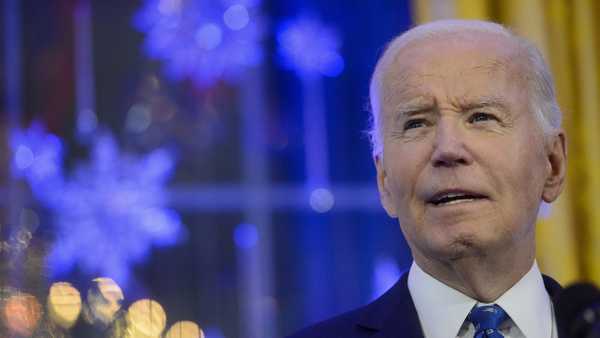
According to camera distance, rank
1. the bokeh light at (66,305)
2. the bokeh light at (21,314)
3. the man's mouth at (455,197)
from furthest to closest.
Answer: the bokeh light at (66,305)
the bokeh light at (21,314)
the man's mouth at (455,197)

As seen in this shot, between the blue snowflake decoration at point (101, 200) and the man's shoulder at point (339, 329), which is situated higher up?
the blue snowflake decoration at point (101, 200)

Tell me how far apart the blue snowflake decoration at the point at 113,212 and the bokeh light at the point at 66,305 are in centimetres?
12

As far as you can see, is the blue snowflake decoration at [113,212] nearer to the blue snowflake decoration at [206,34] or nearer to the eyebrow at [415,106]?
the blue snowflake decoration at [206,34]

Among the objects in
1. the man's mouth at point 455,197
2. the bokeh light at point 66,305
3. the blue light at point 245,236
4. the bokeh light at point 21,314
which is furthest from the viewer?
the blue light at point 245,236

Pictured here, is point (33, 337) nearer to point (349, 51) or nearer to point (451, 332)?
point (451, 332)

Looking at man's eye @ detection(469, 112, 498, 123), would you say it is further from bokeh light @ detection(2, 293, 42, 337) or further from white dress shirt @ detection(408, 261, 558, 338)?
bokeh light @ detection(2, 293, 42, 337)

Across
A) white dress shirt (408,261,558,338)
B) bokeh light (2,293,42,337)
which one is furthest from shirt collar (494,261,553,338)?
bokeh light (2,293,42,337)

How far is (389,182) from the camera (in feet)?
5.51

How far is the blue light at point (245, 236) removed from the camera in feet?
10.5

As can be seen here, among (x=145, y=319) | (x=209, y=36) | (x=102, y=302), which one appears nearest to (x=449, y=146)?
(x=145, y=319)

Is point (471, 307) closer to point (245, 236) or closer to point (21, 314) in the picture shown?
point (21, 314)

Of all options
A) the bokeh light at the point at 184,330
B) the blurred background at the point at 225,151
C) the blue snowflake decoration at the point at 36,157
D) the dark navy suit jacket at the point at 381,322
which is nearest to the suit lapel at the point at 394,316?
the dark navy suit jacket at the point at 381,322

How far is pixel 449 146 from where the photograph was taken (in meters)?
1.58

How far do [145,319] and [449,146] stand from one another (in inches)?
55.1
